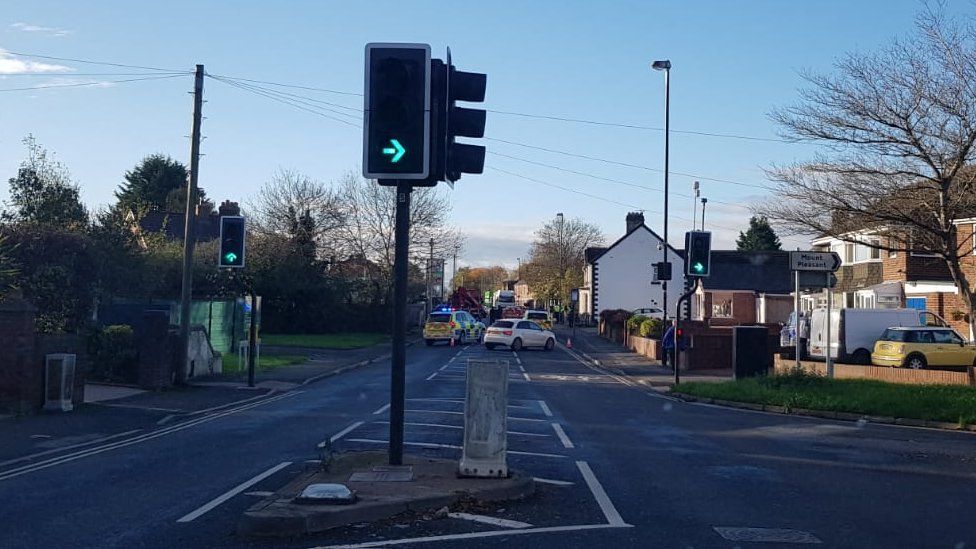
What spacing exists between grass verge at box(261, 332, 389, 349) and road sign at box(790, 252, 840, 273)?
27713 millimetres

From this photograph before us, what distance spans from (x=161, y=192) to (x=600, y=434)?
76.1 metres

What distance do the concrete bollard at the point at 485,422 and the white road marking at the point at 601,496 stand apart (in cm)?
A: 101

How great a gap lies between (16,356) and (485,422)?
1160 centimetres

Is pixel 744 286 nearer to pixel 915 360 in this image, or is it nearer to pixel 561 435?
pixel 915 360

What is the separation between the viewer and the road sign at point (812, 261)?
2320 centimetres

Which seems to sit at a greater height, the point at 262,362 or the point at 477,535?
the point at 262,362

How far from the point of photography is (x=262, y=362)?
111 feet

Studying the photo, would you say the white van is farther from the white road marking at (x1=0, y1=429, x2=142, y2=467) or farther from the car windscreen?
the white road marking at (x1=0, y1=429, x2=142, y2=467)

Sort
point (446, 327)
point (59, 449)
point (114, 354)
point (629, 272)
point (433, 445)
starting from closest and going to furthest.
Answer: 1. point (433, 445)
2. point (59, 449)
3. point (114, 354)
4. point (446, 327)
5. point (629, 272)

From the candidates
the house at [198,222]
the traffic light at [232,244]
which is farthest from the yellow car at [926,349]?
the house at [198,222]

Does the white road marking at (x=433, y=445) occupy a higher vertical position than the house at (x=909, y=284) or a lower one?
lower

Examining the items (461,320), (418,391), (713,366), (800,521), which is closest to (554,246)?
(461,320)

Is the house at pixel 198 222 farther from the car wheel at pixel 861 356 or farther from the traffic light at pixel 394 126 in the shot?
the traffic light at pixel 394 126

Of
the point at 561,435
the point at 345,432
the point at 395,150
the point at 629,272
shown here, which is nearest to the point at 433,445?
the point at 345,432
